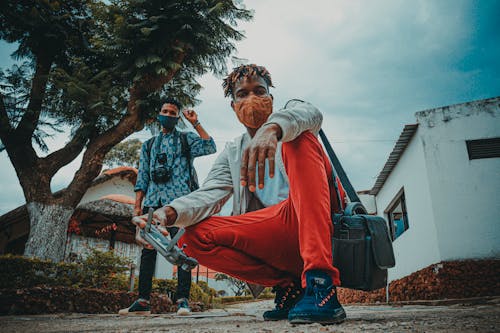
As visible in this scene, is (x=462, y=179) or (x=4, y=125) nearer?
(x=462, y=179)

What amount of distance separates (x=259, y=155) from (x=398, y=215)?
10.5 meters

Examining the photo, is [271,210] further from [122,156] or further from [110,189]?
[122,156]

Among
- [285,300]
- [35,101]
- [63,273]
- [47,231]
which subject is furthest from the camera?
[35,101]

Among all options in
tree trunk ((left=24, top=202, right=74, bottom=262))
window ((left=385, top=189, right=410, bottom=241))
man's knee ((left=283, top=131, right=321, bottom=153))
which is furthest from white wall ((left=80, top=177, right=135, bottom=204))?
man's knee ((left=283, top=131, right=321, bottom=153))

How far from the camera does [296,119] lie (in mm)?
1397

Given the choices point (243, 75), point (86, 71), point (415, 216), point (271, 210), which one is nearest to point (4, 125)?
point (86, 71)

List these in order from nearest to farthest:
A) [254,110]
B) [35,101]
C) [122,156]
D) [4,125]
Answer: [254,110] → [4,125] → [35,101] → [122,156]

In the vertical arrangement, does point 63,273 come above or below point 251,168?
below

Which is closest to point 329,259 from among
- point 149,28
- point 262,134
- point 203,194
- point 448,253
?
point 262,134

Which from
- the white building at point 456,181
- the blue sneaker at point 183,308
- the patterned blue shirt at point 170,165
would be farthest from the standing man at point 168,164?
the white building at point 456,181

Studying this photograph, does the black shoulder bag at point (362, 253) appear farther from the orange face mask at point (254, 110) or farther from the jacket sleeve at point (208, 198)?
the orange face mask at point (254, 110)

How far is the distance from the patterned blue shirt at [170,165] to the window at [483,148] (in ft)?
19.4

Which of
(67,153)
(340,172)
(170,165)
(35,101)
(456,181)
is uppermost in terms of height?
(35,101)

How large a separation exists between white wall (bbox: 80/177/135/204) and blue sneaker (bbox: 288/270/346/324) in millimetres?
11849
